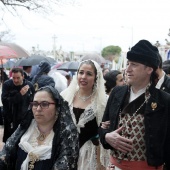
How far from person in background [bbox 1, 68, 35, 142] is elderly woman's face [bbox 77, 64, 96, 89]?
2277mm

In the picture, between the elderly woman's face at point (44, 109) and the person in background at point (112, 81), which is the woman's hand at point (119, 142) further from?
the person in background at point (112, 81)

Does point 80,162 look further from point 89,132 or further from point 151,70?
point 151,70

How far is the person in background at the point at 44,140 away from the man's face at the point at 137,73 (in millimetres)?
654

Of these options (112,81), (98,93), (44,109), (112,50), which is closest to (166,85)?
(98,93)

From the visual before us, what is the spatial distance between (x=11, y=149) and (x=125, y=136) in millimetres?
1035

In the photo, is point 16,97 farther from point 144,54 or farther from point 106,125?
point 144,54

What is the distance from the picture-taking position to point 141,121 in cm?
268

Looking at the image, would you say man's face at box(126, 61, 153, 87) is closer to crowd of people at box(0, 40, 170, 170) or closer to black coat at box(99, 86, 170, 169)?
crowd of people at box(0, 40, 170, 170)

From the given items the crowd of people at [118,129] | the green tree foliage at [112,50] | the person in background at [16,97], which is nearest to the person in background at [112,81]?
the person in background at [16,97]

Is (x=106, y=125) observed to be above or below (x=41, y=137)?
above

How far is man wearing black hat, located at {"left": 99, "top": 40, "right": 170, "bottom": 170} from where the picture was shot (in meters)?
2.62

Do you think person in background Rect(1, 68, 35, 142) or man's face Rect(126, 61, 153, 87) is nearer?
man's face Rect(126, 61, 153, 87)

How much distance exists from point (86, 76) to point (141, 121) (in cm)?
133

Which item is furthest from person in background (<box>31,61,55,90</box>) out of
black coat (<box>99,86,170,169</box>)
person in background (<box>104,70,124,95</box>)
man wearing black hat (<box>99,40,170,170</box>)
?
black coat (<box>99,86,170,169</box>)
